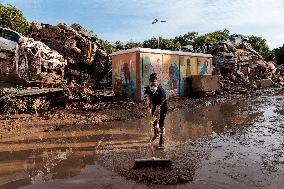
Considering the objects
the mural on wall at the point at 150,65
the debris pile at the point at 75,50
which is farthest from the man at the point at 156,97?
the debris pile at the point at 75,50

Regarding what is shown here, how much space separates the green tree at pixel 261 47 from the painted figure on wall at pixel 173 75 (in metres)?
37.2

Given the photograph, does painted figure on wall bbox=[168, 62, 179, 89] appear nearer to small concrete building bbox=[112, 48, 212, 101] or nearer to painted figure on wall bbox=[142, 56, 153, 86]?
small concrete building bbox=[112, 48, 212, 101]

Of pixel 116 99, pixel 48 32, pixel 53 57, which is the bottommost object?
pixel 116 99

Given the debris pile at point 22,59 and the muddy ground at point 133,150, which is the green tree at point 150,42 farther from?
the muddy ground at point 133,150

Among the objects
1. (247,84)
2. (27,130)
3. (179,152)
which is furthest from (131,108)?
(247,84)

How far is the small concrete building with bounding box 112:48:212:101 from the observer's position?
58.5 ft

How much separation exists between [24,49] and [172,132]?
322 inches

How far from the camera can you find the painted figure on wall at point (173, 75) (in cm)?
2017

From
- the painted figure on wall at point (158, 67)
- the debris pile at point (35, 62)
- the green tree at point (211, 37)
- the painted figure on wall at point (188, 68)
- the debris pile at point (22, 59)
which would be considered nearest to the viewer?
the debris pile at point (22, 59)

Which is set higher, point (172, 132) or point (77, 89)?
point (77, 89)

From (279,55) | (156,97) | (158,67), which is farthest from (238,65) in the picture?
(279,55)

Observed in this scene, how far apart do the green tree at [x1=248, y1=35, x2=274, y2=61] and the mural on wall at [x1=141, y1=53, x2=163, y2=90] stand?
38953 mm

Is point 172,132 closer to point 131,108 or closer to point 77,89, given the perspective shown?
point 131,108

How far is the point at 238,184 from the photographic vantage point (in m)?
5.58
